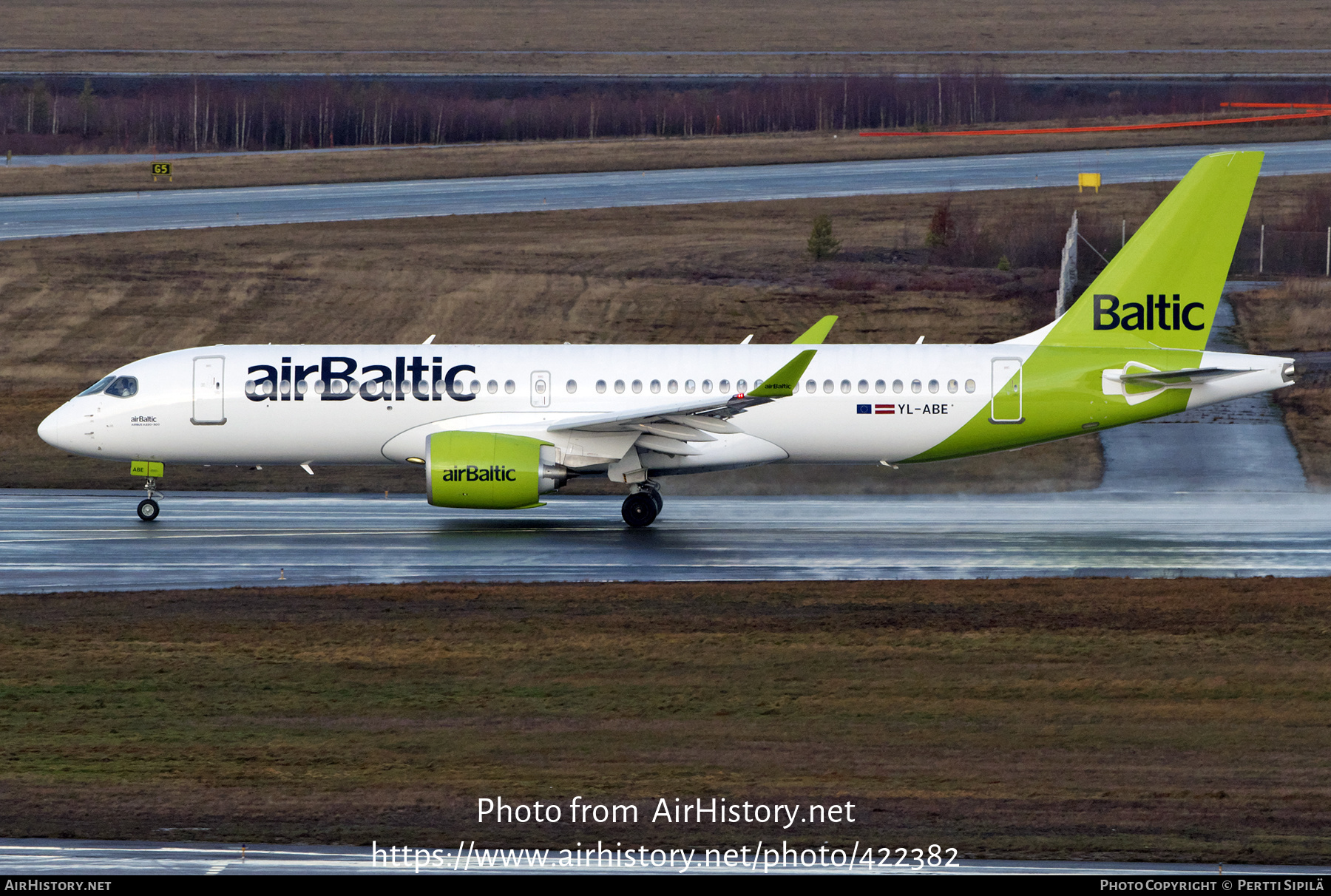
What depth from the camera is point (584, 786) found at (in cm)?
1560

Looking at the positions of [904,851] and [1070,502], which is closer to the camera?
[904,851]

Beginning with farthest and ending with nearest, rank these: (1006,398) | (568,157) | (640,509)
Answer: (568,157), (1006,398), (640,509)

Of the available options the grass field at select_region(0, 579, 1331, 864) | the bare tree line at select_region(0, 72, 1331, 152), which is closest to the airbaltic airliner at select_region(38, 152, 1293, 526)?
the grass field at select_region(0, 579, 1331, 864)

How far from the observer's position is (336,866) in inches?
519

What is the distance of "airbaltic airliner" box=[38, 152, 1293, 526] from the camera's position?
31.0 meters

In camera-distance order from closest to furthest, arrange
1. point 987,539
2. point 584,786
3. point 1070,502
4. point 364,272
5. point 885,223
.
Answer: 1. point 584,786
2. point 987,539
3. point 1070,502
4. point 364,272
5. point 885,223

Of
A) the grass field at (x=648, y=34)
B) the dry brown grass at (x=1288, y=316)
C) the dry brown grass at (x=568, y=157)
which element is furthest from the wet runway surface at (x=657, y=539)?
the grass field at (x=648, y=34)

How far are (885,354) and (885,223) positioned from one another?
3095cm

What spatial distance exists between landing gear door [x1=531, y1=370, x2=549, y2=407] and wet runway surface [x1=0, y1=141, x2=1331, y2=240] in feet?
105

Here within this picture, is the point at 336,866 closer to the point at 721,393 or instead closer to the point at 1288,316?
the point at 721,393

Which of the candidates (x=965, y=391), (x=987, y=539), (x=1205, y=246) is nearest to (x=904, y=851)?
(x=987, y=539)

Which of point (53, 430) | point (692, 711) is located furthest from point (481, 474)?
point (692, 711)

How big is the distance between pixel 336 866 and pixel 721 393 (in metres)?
19.4

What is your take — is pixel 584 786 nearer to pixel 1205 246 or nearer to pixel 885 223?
pixel 1205 246
